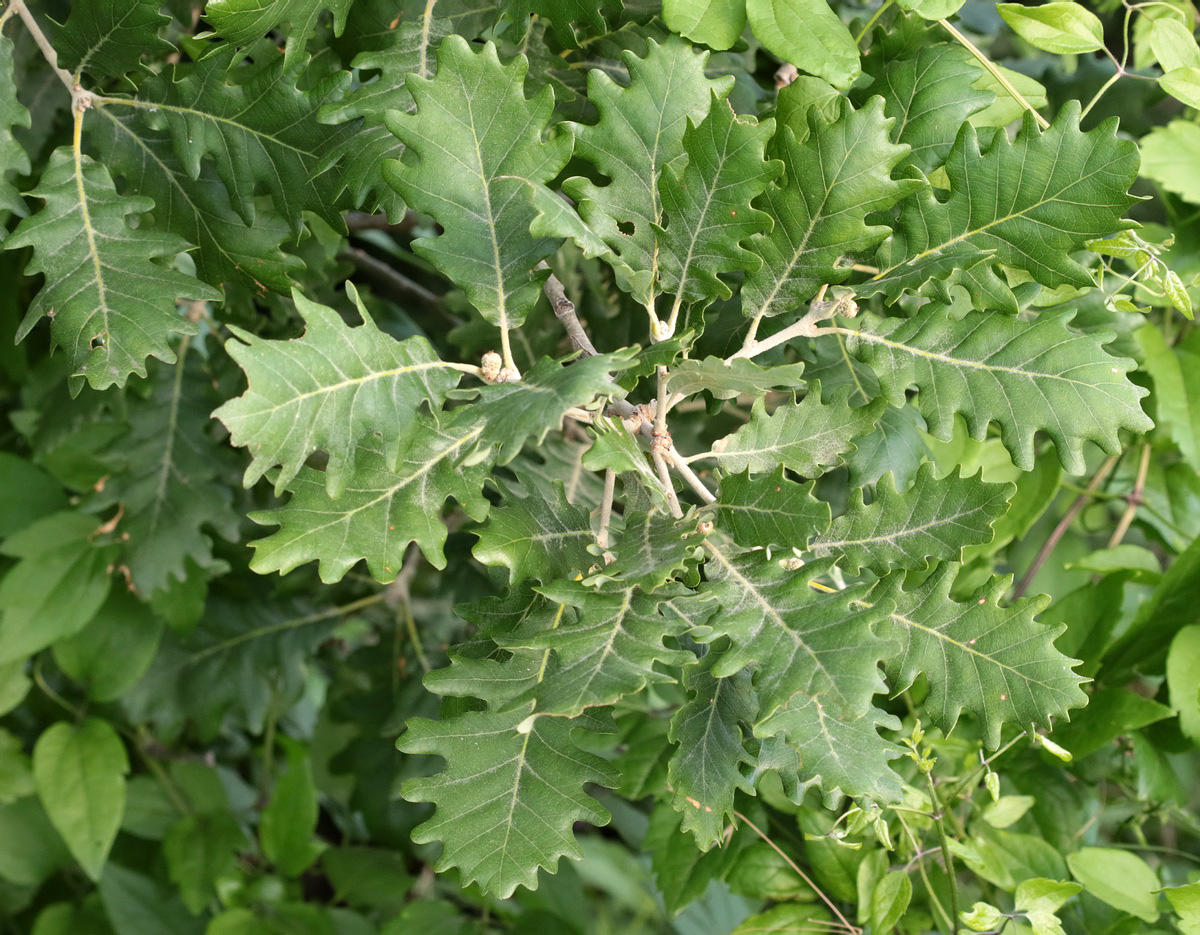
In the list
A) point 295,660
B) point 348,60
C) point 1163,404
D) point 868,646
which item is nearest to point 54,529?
point 295,660

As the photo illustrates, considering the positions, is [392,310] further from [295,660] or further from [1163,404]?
[1163,404]

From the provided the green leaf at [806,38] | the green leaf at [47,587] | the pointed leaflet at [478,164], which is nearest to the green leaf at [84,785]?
the green leaf at [47,587]

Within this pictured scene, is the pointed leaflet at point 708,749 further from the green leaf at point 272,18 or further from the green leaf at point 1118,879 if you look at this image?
the green leaf at point 272,18

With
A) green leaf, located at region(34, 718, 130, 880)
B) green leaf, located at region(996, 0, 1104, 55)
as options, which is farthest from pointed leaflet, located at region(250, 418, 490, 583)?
green leaf, located at region(34, 718, 130, 880)

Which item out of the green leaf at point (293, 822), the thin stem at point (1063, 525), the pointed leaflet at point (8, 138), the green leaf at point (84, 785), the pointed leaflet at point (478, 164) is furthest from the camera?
the green leaf at point (293, 822)

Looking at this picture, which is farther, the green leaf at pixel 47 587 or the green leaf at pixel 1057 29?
the green leaf at pixel 47 587

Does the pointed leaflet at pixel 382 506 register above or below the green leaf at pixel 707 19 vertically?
below
